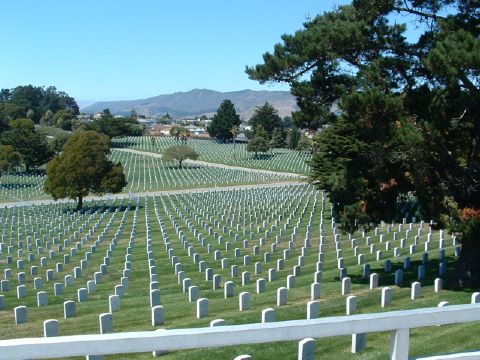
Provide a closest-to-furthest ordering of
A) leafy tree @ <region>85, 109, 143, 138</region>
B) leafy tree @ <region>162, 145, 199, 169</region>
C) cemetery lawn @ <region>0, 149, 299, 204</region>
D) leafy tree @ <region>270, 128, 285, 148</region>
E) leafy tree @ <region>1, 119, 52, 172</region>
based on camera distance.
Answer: cemetery lawn @ <region>0, 149, 299, 204</region> → leafy tree @ <region>1, 119, 52, 172</region> → leafy tree @ <region>162, 145, 199, 169</region> → leafy tree @ <region>270, 128, 285, 148</region> → leafy tree @ <region>85, 109, 143, 138</region>

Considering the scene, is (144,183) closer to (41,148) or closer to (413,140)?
(41,148)

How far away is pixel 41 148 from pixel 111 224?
44.9 metres

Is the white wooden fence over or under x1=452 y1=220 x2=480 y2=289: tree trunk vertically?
over

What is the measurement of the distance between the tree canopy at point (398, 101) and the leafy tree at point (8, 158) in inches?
2305

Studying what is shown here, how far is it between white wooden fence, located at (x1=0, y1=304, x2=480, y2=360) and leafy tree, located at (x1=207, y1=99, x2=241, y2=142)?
109133mm

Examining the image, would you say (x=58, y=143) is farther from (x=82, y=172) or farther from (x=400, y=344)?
(x=400, y=344)

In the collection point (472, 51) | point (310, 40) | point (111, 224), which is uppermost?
point (310, 40)

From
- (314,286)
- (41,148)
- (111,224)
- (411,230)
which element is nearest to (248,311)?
(314,286)

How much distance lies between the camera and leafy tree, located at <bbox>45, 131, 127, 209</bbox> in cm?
3912

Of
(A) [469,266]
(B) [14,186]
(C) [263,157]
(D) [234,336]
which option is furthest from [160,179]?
(D) [234,336]

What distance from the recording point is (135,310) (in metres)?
10.7

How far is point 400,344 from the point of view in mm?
3295

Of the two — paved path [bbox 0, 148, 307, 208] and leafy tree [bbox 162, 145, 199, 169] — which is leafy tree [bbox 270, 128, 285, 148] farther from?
leafy tree [bbox 162, 145, 199, 169]

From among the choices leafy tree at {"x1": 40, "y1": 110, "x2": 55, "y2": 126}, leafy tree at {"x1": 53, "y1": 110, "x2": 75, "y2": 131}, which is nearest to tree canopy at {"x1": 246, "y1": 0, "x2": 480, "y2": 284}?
leafy tree at {"x1": 53, "y1": 110, "x2": 75, "y2": 131}
